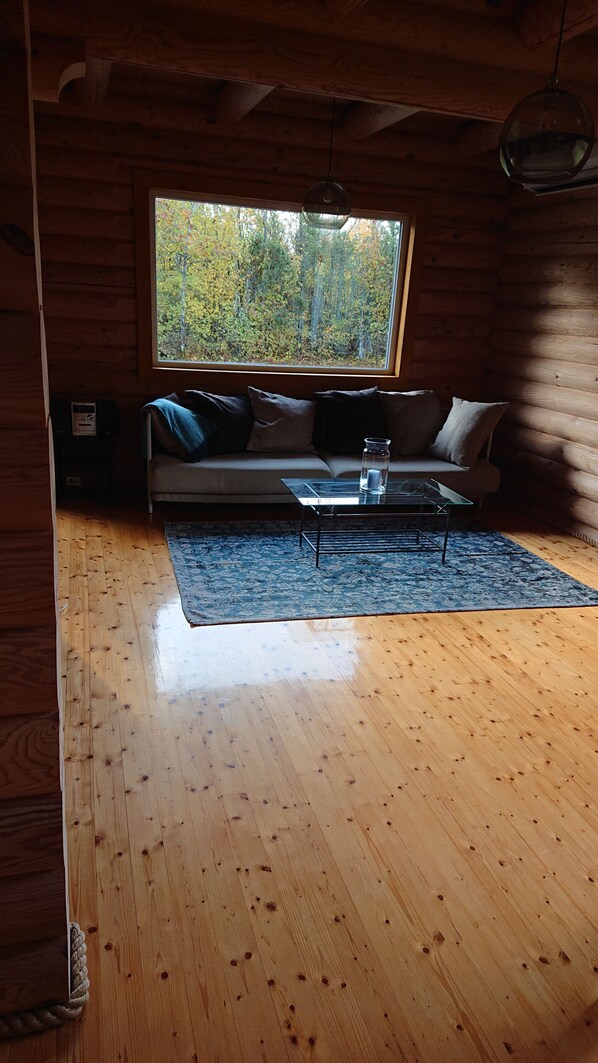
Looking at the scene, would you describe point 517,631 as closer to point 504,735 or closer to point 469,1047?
point 504,735

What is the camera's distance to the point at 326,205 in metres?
3.89

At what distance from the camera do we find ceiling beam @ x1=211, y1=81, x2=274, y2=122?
405 cm

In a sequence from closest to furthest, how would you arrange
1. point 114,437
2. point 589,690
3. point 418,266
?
point 589,690, point 114,437, point 418,266

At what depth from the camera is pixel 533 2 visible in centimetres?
312

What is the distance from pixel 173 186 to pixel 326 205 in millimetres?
1571

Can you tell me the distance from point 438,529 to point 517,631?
5.23 ft

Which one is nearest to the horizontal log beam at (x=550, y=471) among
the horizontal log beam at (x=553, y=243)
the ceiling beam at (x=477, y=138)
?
the horizontal log beam at (x=553, y=243)

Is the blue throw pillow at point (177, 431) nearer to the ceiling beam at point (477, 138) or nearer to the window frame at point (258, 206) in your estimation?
the window frame at point (258, 206)

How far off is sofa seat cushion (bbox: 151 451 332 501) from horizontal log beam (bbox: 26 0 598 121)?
7.36 feet

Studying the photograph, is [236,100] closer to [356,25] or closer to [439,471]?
[356,25]

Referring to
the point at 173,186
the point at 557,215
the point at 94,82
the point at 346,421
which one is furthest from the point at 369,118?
the point at 346,421

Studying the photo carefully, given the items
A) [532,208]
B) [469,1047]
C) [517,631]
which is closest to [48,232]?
[532,208]

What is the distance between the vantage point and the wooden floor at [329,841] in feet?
4.91

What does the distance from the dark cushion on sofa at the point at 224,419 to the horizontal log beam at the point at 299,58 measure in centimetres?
217
